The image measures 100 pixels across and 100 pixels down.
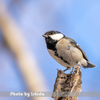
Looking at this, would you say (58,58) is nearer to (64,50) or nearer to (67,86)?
(64,50)

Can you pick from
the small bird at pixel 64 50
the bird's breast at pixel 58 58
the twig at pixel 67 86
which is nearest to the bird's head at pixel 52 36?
the small bird at pixel 64 50

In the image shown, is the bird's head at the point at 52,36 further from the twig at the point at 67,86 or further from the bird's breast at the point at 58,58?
the twig at the point at 67,86

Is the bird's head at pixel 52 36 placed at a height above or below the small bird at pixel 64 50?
above

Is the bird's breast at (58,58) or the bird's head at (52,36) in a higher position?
the bird's head at (52,36)

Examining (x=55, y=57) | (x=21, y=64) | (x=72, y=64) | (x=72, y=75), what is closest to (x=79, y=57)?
(x=72, y=64)

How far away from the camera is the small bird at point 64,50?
1794 millimetres

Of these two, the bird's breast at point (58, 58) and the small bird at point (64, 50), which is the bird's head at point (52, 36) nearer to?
the small bird at point (64, 50)

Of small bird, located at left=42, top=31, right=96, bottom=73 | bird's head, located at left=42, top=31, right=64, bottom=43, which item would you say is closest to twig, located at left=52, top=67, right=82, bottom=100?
small bird, located at left=42, top=31, right=96, bottom=73

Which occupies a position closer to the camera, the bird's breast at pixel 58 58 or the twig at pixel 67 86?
the twig at pixel 67 86

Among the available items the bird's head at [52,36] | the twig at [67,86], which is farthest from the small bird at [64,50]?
the twig at [67,86]

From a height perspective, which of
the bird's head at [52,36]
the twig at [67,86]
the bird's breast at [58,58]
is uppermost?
the bird's head at [52,36]

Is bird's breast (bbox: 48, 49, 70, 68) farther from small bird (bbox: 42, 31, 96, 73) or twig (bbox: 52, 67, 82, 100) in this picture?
twig (bbox: 52, 67, 82, 100)

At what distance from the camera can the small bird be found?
1.79m

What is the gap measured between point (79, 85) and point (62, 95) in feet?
0.55
